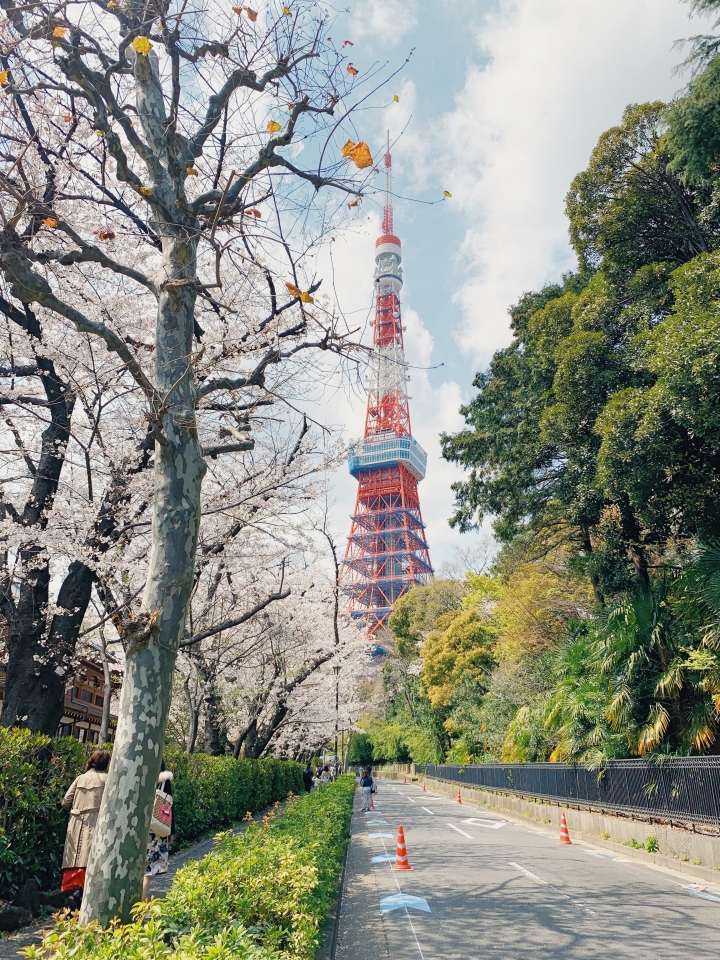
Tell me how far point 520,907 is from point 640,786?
5.62 metres

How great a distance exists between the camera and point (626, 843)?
1208cm

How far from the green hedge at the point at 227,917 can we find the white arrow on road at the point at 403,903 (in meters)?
2.40

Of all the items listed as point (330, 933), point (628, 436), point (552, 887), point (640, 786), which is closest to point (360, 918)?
point (330, 933)

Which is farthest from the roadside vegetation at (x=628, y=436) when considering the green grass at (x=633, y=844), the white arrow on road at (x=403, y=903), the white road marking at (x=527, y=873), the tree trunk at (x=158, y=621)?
the tree trunk at (x=158, y=621)

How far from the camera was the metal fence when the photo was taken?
9.75 metres

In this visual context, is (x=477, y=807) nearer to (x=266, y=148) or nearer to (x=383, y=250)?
(x=266, y=148)

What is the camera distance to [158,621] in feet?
14.5

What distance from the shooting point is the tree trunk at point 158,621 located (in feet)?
13.1

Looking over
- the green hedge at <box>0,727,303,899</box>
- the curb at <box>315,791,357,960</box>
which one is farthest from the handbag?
the curb at <box>315,791,357,960</box>

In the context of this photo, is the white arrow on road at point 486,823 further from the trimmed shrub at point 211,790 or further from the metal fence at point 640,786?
the trimmed shrub at point 211,790

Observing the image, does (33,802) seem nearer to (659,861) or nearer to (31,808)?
(31,808)

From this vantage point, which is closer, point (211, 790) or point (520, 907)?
point (520, 907)

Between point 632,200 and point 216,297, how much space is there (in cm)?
943

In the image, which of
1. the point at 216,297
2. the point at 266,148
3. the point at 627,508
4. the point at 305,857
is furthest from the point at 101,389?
the point at 627,508
